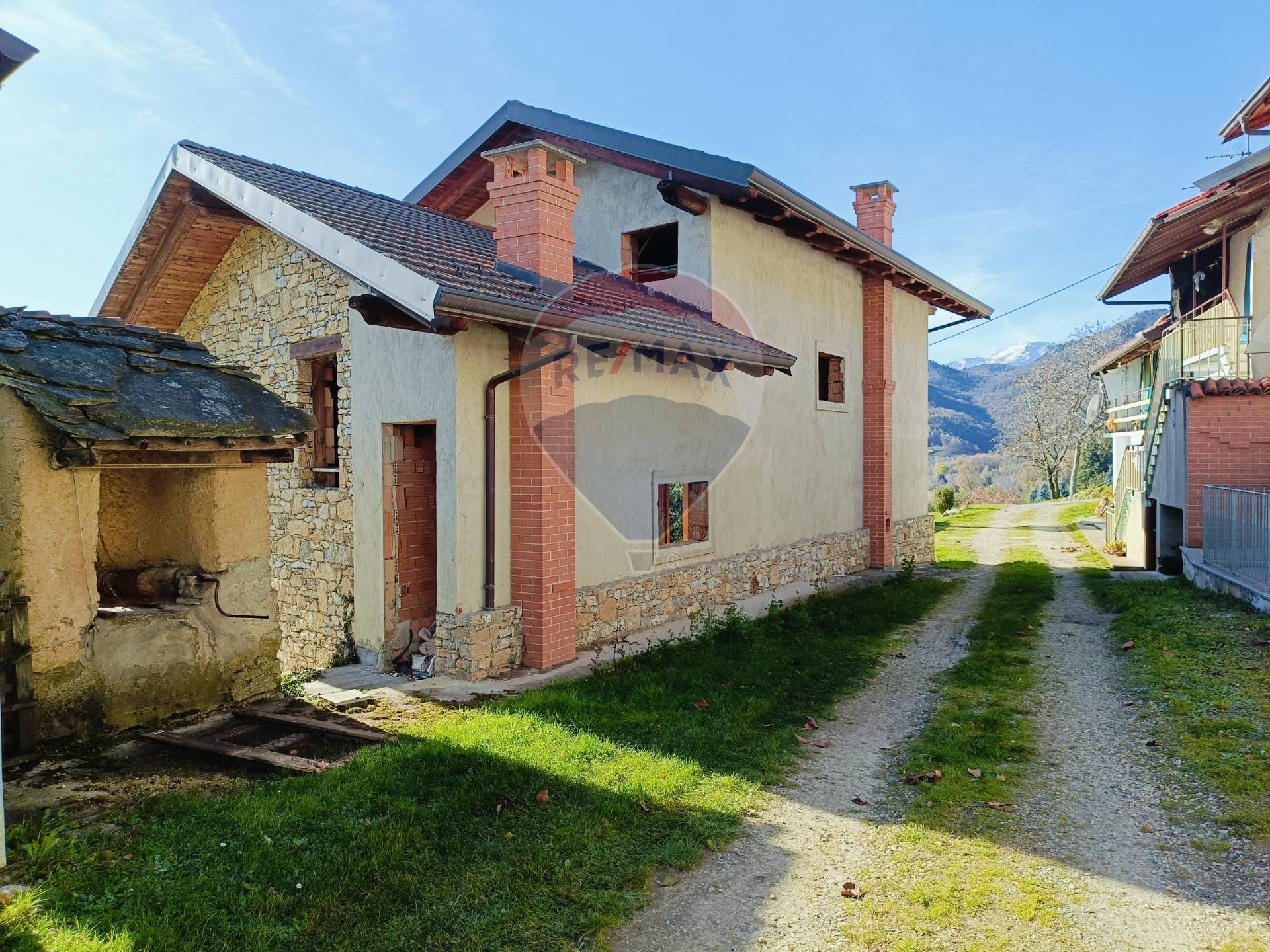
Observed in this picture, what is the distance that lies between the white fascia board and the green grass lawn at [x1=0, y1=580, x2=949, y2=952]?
343 cm

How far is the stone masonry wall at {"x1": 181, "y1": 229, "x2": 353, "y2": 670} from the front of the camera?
28.0 feet

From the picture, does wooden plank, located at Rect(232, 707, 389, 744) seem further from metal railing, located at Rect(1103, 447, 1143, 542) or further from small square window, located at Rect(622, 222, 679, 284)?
metal railing, located at Rect(1103, 447, 1143, 542)

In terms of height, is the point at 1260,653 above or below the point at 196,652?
below

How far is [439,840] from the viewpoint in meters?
4.15

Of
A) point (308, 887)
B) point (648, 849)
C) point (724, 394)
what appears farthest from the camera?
point (724, 394)

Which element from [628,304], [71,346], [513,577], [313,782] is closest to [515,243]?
[628,304]

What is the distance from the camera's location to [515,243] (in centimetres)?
815

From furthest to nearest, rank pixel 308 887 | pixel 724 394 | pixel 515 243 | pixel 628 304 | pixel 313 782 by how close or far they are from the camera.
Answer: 1. pixel 724 394
2. pixel 628 304
3. pixel 515 243
4. pixel 313 782
5. pixel 308 887

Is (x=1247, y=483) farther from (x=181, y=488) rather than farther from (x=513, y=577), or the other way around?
(x=181, y=488)

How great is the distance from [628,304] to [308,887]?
7.09 m

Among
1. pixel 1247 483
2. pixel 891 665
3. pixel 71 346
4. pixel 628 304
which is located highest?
pixel 628 304

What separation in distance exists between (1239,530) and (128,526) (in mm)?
12658

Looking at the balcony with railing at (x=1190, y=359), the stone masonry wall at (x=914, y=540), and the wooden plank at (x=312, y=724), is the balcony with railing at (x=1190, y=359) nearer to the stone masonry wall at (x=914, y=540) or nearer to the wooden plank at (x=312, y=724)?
the stone masonry wall at (x=914, y=540)

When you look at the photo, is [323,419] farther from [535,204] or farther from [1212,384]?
[1212,384]
